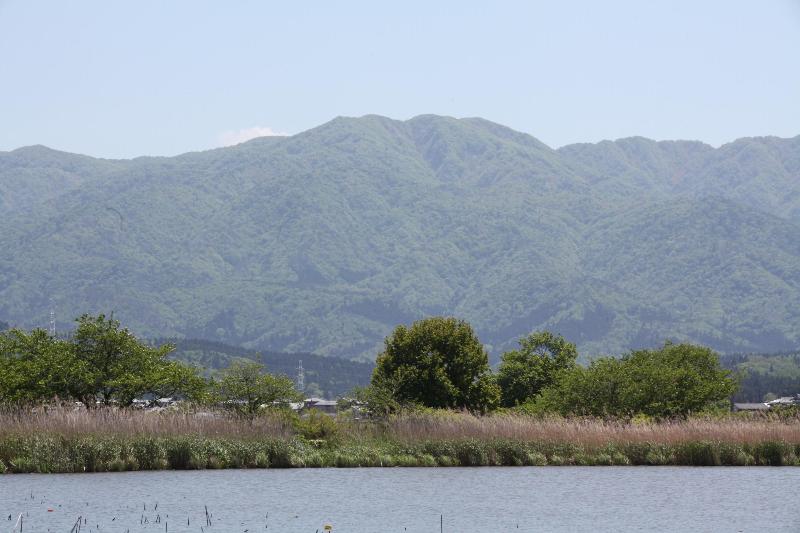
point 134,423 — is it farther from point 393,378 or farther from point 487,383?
point 487,383

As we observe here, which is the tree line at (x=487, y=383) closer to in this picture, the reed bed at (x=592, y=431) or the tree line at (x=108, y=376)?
the reed bed at (x=592, y=431)

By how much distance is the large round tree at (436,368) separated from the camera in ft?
266

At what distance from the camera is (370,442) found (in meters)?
68.1

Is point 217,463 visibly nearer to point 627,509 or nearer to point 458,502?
point 458,502

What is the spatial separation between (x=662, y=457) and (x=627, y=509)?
1790cm

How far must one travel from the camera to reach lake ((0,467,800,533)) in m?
41.6

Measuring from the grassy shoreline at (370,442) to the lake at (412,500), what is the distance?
4.75 feet

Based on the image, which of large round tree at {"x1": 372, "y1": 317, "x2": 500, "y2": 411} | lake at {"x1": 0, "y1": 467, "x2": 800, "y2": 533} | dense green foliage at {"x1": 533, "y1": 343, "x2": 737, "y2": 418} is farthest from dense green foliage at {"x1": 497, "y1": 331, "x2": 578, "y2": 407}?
lake at {"x1": 0, "y1": 467, "x2": 800, "y2": 533}

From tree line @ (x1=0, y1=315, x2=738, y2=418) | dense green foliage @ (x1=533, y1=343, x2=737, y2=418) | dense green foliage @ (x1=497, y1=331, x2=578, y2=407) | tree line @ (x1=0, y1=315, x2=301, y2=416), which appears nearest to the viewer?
tree line @ (x1=0, y1=315, x2=301, y2=416)

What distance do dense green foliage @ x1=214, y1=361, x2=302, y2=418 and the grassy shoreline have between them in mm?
4548

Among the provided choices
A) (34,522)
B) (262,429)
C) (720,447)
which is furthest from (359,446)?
(34,522)

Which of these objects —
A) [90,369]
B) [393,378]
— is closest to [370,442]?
[393,378]

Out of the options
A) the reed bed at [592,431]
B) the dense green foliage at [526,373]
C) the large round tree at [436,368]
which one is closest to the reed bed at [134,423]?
the reed bed at [592,431]

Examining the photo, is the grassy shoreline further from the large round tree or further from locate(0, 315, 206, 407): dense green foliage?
the large round tree
